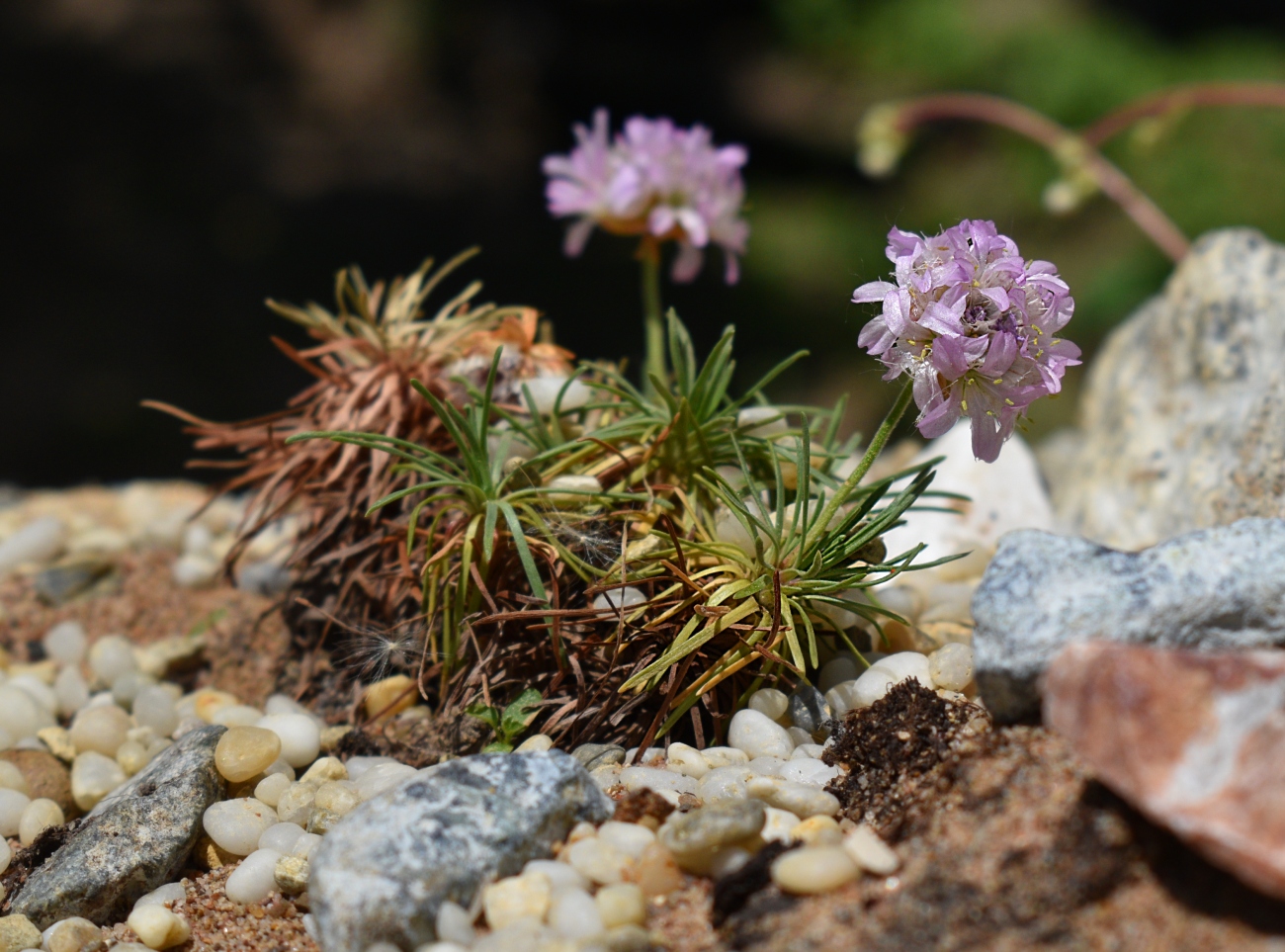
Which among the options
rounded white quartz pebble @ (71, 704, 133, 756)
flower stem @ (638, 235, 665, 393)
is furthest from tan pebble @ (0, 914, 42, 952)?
flower stem @ (638, 235, 665, 393)

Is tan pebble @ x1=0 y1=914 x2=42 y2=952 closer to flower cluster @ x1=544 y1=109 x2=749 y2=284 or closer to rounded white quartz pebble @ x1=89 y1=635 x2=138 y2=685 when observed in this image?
rounded white quartz pebble @ x1=89 y1=635 x2=138 y2=685

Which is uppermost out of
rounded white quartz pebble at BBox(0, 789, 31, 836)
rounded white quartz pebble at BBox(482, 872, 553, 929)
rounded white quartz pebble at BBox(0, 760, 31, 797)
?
rounded white quartz pebble at BBox(482, 872, 553, 929)

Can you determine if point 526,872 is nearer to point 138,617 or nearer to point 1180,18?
point 138,617

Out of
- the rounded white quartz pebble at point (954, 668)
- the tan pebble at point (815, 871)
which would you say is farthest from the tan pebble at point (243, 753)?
the rounded white quartz pebble at point (954, 668)

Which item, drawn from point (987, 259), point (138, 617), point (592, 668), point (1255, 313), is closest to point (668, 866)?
point (592, 668)

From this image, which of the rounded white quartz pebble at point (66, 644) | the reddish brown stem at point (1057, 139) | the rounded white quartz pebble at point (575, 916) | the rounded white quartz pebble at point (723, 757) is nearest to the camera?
the rounded white quartz pebble at point (575, 916)

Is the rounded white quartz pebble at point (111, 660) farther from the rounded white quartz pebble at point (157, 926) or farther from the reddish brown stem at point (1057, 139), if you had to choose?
the reddish brown stem at point (1057, 139)
